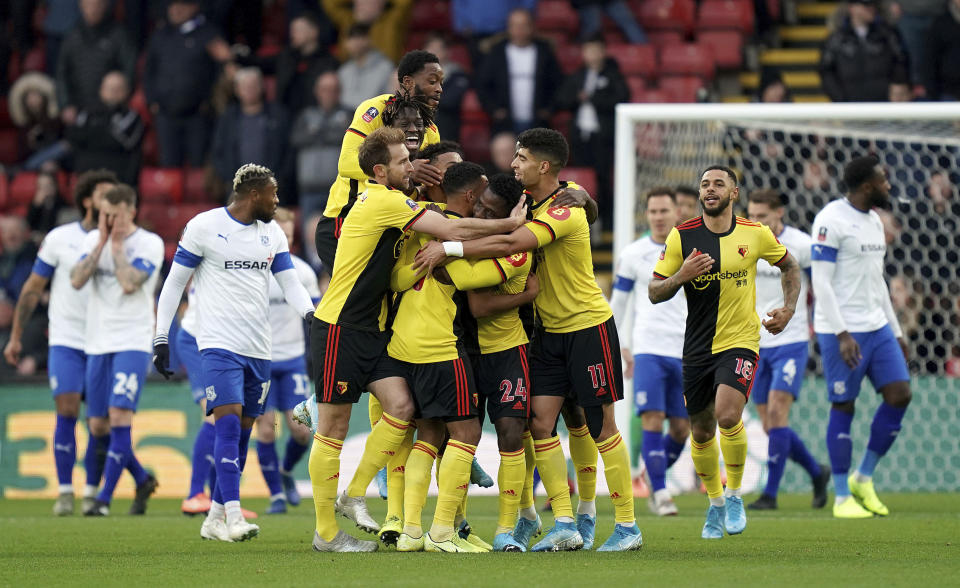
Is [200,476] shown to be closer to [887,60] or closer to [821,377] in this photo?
[821,377]

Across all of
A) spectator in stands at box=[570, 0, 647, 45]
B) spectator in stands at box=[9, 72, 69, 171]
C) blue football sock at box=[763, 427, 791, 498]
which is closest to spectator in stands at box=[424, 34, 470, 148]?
spectator in stands at box=[570, 0, 647, 45]

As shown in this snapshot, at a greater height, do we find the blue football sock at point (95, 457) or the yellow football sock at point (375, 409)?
the yellow football sock at point (375, 409)

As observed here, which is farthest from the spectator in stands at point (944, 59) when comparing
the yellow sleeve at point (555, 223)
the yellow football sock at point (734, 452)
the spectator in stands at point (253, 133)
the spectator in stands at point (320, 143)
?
the yellow sleeve at point (555, 223)

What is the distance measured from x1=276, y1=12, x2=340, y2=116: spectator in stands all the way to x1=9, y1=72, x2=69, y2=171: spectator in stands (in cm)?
317

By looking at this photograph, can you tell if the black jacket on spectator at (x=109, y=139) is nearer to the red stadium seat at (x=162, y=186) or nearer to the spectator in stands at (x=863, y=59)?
the red stadium seat at (x=162, y=186)

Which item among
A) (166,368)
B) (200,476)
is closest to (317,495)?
(166,368)

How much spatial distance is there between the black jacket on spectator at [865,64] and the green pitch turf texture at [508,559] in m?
6.82

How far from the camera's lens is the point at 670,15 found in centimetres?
1795

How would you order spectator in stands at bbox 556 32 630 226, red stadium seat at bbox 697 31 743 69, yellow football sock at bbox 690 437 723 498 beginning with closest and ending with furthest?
1. yellow football sock at bbox 690 437 723 498
2. spectator in stands at bbox 556 32 630 226
3. red stadium seat at bbox 697 31 743 69

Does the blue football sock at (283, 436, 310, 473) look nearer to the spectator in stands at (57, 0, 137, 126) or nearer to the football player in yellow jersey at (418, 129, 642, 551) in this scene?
the football player in yellow jersey at (418, 129, 642, 551)

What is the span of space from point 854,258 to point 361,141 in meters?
4.27

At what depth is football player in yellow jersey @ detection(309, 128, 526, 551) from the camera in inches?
304

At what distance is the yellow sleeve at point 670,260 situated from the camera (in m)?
8.60

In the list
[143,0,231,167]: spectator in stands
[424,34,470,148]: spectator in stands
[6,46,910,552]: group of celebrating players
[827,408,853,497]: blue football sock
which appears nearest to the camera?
[6,46,910,552]: group of celebrating players
